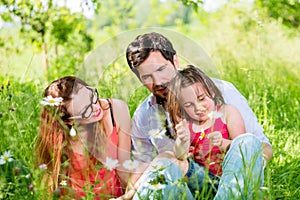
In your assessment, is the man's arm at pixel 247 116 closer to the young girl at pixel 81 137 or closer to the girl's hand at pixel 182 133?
the girl's hand at pixel 182 133

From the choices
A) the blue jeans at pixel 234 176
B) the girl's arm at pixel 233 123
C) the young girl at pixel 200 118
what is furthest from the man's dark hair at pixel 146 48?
the blue jeans at pixel 234 176

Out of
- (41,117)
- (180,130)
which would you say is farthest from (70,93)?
(180,130)

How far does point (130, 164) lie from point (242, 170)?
0.47 m

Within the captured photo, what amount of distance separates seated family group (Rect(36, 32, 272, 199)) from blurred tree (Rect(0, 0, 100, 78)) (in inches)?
92.2

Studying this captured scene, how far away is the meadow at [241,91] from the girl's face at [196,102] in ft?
0.67

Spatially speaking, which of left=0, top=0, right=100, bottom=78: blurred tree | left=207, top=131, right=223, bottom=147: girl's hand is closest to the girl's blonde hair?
left=207, top=131, right=223, bottom=147: girl's hand

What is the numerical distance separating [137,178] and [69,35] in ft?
12.2

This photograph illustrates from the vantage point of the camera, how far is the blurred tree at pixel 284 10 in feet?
15.9

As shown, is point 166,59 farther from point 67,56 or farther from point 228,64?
point 67,56

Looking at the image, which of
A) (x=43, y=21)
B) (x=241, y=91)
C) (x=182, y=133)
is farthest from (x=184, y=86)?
(x=43, y=21)

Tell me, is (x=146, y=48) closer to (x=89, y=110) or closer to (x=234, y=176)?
(x=89, y=110)

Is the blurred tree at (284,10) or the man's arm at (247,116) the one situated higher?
the blurred tree at (284,10)

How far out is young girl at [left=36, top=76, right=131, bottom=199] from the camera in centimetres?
208

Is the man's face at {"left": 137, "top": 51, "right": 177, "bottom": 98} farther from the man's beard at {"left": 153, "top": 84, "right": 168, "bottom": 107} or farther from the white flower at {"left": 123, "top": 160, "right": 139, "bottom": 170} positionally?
the white flower at {"left": 123, "top": 160, "right": 139, "bottom": 170}
